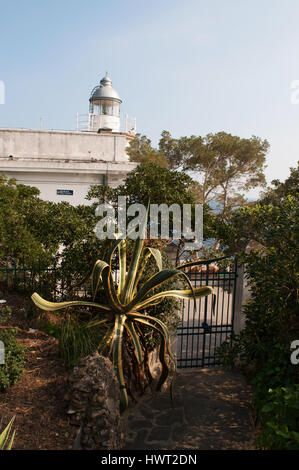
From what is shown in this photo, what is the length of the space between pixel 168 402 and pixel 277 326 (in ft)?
6.94

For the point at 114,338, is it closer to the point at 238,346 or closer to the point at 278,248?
the point at 238,346

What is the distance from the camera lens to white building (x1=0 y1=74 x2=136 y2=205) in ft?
50.2

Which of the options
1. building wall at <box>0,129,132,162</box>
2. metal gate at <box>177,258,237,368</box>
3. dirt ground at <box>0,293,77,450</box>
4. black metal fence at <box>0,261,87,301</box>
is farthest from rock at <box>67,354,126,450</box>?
building wall at <box>0,129,132,162</box>

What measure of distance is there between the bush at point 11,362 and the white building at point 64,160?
10161 mm

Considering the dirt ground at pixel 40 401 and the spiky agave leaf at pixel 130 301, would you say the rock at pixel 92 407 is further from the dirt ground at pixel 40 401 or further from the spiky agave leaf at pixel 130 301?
the spiky agave leaf at pixel 130 301

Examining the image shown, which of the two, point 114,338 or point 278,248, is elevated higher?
point 278,248

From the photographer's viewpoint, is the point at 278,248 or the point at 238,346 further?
the point at 238,346

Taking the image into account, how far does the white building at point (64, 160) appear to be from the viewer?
15.3m

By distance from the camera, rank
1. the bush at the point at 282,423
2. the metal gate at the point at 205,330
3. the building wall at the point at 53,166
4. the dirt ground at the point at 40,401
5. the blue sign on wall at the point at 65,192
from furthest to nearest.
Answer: the blue sign on wall at the point at 65,192 < the building wall at the point at 53,166 < the metal gate at the point at 205,330 < the dirt ground at the point at 40,401 < the bush at the point at 282,423

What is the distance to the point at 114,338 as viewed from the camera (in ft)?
18.5

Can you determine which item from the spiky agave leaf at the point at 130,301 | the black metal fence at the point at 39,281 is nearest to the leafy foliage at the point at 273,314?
the spiky agave leaf at the point at 130,301

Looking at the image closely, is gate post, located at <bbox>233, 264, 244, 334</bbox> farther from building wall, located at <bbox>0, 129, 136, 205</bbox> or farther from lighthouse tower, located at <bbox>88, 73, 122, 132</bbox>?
lighthouse tower, located at <bbox>88, 73, 122, 132</bbox>

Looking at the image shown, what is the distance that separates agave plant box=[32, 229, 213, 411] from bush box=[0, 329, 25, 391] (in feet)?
1.97
